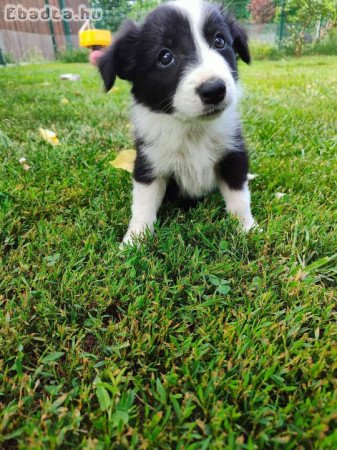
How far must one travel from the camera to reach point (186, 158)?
82.0 inches

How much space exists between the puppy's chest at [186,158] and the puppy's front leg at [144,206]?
0.28 ft

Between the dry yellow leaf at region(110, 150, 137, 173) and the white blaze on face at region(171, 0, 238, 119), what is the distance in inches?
31.8

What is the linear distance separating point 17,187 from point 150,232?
2.92 feet

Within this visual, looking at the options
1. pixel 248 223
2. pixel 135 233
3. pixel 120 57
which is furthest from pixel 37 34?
pixel 248 223

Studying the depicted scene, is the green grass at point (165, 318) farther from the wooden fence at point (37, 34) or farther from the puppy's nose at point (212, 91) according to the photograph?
the wooden fence at point (37, 34)

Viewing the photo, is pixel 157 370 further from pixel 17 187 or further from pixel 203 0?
pixel 203 0

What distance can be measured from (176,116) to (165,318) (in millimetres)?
1038

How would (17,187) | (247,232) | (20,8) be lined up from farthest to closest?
(20,8) < (17,187) < (247,232)

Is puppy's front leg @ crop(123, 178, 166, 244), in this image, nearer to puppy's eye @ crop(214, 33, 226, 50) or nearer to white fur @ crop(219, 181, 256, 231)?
white fur @ crop(219, 181, 256, 231)

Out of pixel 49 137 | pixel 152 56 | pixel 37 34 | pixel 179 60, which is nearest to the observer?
pixel 179 60

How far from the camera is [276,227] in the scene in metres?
1.92

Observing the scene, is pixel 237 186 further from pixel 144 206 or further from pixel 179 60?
pixel 179 60

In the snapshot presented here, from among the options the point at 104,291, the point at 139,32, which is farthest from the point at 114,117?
the point at 104,291

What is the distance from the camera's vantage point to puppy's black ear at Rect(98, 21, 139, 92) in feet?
6.91
